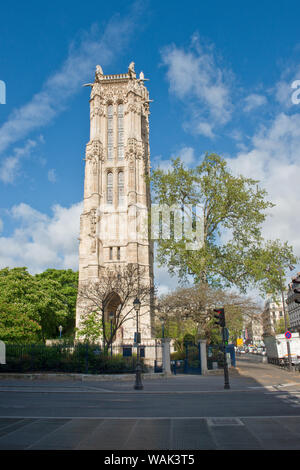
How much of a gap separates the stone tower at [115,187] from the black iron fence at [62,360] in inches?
833

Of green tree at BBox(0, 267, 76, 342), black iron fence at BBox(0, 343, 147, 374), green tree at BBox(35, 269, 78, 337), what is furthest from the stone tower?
black iron fence at BBox(0, 343, 147, 374)

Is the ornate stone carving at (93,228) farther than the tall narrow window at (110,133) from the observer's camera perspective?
No

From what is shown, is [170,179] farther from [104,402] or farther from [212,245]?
[104,402]

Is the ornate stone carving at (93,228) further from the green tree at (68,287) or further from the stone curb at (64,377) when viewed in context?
the stone curb at (64,377)

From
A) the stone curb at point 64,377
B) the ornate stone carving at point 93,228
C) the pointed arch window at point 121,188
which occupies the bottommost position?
the stone curb at point 64,377

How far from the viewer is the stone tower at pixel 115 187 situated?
46.6 meters

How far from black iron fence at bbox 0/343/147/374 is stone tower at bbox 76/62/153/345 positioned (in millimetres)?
21168

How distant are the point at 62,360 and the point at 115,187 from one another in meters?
32.8

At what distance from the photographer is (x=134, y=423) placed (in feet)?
25.8

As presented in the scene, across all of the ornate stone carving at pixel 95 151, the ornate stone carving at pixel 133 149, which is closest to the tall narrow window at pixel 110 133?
the ornate stone carving at pixel 95 151

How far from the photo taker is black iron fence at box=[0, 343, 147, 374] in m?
20.6

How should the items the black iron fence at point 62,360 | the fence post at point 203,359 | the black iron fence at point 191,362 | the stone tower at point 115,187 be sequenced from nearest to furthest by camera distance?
the black iron fence at point 62,360 < the fence post at point 203,359 < the black iron fence at point 191,362 < the stone tower at point 115,187

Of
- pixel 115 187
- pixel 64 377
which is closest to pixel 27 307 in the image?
pixel 64 377
